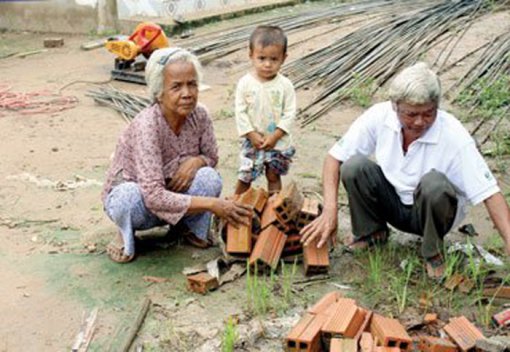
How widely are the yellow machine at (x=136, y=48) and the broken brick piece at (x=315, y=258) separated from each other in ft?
17.2

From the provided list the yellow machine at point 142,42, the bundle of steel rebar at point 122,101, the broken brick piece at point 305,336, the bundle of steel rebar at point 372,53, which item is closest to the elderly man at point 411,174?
the broken brick piece at point 305,336

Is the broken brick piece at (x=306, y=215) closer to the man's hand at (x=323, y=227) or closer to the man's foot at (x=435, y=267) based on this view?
the man's hand at (x=323, y=227)

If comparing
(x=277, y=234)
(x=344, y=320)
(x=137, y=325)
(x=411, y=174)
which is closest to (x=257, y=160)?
(x=277, y=234)

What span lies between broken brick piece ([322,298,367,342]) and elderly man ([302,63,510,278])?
1.69 feet

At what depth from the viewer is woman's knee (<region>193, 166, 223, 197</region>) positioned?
14.5 ft

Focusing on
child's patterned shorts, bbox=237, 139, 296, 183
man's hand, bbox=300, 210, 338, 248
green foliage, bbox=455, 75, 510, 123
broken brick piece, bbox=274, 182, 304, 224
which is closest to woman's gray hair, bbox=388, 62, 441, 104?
man's hand, bbox=300, 210, 338, 248

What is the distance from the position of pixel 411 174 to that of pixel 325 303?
1.02 m

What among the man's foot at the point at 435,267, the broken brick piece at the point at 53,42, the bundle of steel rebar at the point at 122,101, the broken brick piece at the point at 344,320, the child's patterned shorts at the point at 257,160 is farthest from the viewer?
the broken brick piece at the point at 53,42

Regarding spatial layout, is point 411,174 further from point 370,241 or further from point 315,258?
point 315,258

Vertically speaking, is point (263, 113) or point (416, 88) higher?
point (416, 88)

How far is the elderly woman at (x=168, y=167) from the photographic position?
4.20 meters

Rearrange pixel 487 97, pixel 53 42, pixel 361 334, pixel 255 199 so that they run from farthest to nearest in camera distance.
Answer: pixel 53 42 → pixel 487 97 → pixel 255 199 → pixel 361 334

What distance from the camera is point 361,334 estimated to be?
136 inches

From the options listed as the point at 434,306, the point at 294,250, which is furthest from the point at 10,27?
the point at 434,306
